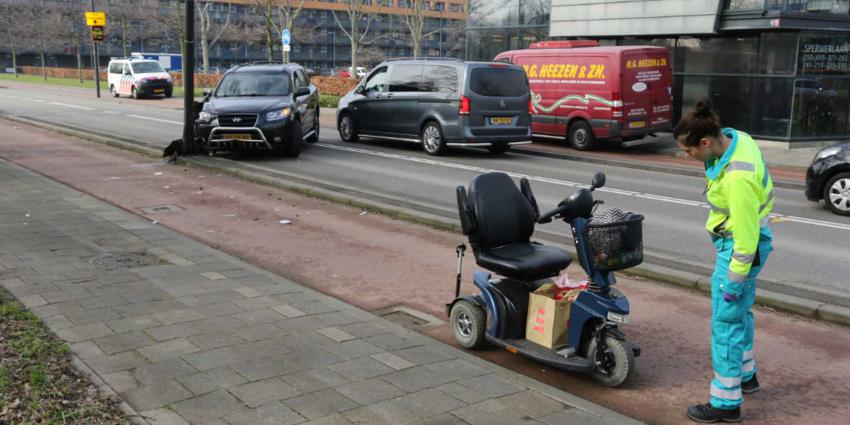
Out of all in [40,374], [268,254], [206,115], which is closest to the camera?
[40,374]

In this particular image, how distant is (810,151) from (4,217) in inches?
661

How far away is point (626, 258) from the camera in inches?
178

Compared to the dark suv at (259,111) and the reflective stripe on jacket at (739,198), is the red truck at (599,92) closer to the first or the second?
the dark suv at (259,111)

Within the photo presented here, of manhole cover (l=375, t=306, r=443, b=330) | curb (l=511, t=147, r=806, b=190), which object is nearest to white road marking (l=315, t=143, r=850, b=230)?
curb (l=511, t=147, r=806, b=190)

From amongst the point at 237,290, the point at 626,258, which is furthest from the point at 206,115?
the point at 626,258

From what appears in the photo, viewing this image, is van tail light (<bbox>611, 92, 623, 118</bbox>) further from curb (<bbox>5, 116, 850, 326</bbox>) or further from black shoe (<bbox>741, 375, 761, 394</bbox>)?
black shoe (<bbox>741, 375, 761, 394</bbox>)

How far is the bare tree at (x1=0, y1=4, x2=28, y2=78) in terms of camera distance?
232 feet

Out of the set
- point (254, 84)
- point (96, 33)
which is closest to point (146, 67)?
point (96, 33)

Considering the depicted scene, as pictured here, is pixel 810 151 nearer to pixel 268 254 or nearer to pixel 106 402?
pixel 268 254

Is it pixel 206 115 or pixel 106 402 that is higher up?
pixel 206 115

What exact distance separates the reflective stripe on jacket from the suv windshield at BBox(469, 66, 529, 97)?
12.2 metres

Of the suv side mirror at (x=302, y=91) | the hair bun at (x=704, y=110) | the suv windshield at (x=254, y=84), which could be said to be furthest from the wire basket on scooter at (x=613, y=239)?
the suv windshield at (x=254, y=84)

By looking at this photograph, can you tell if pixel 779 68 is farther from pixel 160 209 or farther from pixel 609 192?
pixel 160 209

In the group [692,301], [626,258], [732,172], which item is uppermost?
[732,172]
